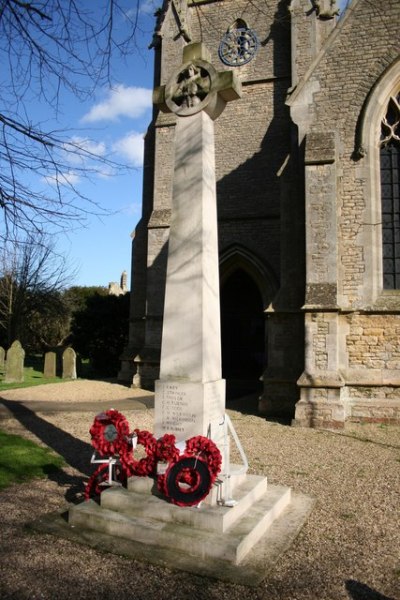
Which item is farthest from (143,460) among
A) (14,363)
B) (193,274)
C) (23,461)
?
(14,363)

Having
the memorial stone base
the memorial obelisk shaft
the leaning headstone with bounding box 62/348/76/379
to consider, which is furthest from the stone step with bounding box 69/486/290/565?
the leaning headstone with bounding box 62/348/76/379

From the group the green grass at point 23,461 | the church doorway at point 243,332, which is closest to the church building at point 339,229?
the church doorway at point 243,332

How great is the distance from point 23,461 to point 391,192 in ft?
31.9

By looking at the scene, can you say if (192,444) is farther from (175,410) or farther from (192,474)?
(175,410)

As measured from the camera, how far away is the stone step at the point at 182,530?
3.65 metres

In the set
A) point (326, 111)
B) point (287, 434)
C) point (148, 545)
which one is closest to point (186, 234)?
point (148, 545)

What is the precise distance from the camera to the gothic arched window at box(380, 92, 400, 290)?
11.0 meters

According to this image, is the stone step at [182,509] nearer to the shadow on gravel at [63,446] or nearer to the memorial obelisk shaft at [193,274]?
the memorial obelisk shaft at [193,274]

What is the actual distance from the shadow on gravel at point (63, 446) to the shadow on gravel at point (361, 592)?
2925 millimetres

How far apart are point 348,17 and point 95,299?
15.0m

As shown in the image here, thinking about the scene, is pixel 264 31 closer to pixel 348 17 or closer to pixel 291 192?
pixel 348 17

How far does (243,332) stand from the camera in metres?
17.7

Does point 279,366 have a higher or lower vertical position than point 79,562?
higher

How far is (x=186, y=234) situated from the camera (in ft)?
16.0
